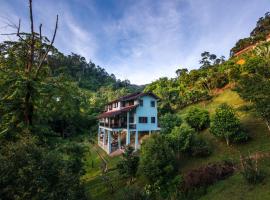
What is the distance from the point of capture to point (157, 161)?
18.4 metres

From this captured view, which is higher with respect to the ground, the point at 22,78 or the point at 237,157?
the point at 22,78

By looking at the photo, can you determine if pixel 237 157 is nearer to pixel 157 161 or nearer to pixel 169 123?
pixel 157 161

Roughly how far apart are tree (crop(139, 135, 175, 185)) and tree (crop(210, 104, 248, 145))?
755 cm

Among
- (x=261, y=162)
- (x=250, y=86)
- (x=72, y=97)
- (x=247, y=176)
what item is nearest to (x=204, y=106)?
(x=250, y=86)

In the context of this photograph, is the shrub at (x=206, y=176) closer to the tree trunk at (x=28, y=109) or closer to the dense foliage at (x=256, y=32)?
the tree trunk at (x=28, y=109)

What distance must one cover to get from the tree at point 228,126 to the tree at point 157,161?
755 centimetres

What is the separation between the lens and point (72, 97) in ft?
40.7

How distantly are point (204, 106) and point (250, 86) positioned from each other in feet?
81.4

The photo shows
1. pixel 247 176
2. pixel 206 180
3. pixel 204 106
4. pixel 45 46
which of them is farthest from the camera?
pixel 204 106

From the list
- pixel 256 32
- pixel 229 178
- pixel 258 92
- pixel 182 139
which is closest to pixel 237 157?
pixel 229 178

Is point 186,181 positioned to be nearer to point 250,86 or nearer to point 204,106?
point 250,86

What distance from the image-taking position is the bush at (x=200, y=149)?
2269 centimetres

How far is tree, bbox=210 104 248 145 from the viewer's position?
75.0ft

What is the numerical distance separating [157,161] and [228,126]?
32.2ft
